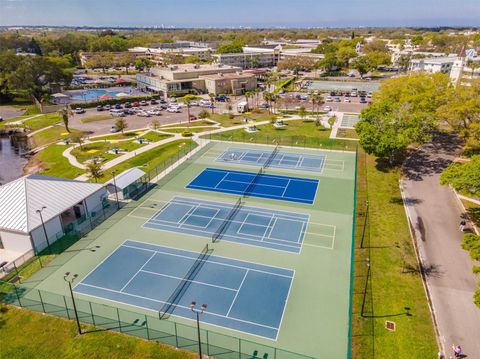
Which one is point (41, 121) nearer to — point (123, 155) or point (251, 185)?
point (123, 155)

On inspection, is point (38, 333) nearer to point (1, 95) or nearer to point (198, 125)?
point (198, 125)

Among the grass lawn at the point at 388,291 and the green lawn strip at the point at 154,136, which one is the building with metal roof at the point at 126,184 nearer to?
the green lawn strip at the point at 154,136

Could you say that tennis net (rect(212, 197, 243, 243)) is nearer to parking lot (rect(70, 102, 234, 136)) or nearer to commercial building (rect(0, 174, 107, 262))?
commercial building (rect(0, 174, 107, 262))

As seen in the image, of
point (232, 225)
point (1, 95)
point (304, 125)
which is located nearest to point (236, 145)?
point (304, 125)

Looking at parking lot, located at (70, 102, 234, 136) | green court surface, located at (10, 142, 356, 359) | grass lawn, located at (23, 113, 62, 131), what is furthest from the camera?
grass lawn, located at (23, 113, 62, 131)

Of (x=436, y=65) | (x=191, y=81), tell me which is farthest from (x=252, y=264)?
(x=436, y=65)

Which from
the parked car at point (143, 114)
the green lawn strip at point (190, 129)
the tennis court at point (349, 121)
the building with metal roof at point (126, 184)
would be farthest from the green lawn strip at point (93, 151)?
the tennis court at point (349, 121)

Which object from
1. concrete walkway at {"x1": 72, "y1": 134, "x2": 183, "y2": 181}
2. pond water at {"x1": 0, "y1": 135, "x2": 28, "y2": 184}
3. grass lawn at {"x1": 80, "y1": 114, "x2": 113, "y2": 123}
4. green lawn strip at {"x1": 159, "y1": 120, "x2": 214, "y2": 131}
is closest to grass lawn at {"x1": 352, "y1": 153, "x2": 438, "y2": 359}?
concrete walkway at {"x1": 72, "y1": 134, "x2": 183, "y2": 181}
